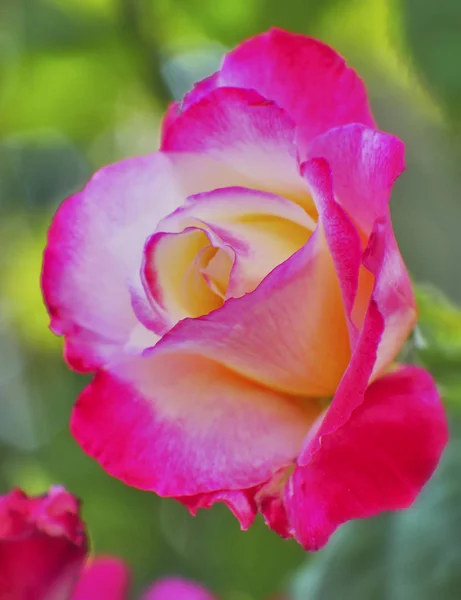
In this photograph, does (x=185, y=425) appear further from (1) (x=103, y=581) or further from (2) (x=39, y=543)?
(1) (x=103, y=581)

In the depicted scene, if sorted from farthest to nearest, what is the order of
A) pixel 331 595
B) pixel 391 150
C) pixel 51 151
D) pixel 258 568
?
pixel 51 151, pixel 258 568, pixel 331 595, pixel 391 150

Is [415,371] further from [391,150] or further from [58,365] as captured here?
[58,365]

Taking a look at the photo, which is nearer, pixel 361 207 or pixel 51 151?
pixel 361 207

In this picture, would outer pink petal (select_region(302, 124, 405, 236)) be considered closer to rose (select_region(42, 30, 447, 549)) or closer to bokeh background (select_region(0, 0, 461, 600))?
rose (select_region(42, 30, 447, 549))

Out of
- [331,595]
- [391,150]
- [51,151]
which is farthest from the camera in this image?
[51,151]

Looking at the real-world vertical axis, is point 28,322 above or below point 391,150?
below

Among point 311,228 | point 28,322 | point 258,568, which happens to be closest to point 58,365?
point 28,322

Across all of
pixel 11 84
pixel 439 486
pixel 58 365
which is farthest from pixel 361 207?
pixel 58 365

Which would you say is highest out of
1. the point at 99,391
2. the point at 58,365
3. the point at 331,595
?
the point at 99,391
